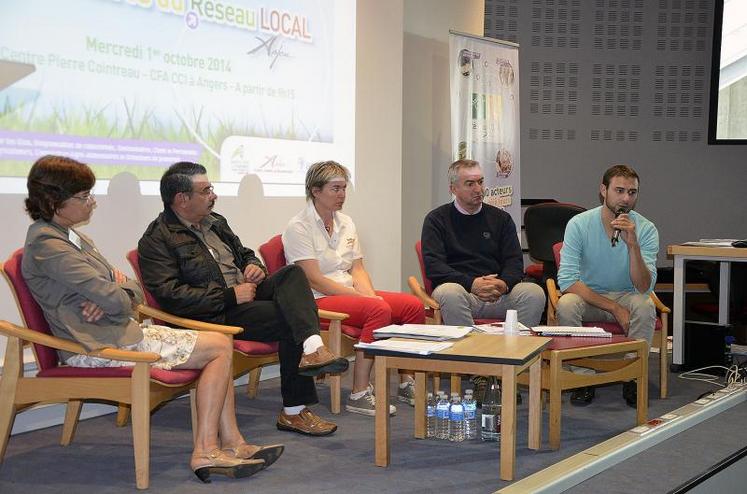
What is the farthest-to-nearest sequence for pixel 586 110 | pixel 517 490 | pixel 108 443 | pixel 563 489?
pixel 586 110, pixel 108 443, pixel 563 489, pixel 517 490

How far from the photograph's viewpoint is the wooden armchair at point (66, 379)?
2938 mm

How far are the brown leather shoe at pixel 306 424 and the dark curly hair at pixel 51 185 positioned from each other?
51.9 inches

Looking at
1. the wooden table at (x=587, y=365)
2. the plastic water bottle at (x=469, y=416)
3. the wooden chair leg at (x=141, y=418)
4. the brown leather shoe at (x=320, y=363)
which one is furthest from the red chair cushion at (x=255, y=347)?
the wooden table at (x=587, y=365)

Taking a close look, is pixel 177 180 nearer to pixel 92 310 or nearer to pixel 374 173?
pixel 92 310

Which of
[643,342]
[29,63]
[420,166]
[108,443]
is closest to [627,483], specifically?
[643,342]

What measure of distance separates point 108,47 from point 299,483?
2.07 m

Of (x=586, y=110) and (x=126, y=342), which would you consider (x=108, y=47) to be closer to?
(x=126, y=342)

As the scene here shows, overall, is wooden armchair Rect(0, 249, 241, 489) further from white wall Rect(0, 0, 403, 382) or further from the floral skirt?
white wall Rect(0, 0, 403, 382)

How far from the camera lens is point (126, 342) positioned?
3061 mm

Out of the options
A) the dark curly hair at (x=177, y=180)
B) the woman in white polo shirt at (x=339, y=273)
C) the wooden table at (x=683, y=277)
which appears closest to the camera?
the dark curly hair at (x=177, y=180)

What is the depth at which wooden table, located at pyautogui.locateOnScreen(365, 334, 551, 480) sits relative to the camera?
3.07 m

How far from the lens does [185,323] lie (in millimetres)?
3477

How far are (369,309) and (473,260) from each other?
0.85 metres

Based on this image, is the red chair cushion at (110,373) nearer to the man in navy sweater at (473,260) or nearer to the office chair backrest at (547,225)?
the man in navy sweater at (473,260)
